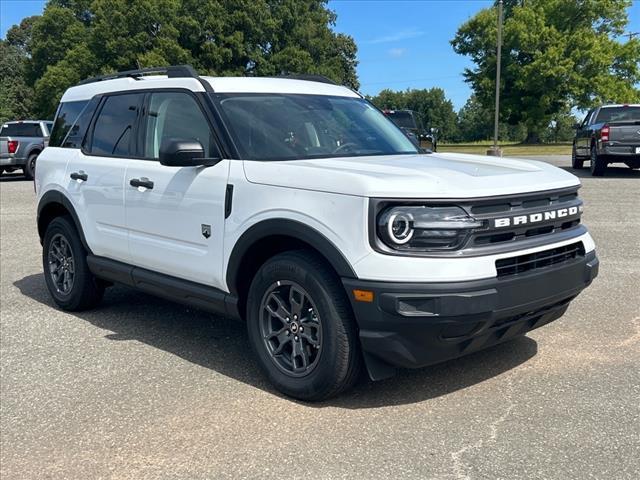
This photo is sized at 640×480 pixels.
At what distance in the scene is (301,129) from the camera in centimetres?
448

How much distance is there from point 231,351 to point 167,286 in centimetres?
65

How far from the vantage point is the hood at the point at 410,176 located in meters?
3.30

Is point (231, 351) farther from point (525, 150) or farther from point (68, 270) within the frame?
point (525, 150)

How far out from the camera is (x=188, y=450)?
3260mm

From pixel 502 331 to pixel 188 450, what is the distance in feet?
5.83

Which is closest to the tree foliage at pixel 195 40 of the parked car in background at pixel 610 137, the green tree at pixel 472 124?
the parked car in background at pixel 610 137

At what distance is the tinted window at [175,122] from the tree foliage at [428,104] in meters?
111

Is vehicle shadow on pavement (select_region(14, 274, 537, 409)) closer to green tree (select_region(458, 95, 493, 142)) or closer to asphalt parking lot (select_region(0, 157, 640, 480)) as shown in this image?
asphalt parking lot (select_region(0, 157, 640, 480))

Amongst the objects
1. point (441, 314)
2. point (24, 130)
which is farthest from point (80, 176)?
point (24, 130)

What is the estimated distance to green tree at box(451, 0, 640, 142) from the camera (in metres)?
48.5

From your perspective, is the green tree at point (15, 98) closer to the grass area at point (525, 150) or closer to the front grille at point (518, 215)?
the grass area at point (525, 150)

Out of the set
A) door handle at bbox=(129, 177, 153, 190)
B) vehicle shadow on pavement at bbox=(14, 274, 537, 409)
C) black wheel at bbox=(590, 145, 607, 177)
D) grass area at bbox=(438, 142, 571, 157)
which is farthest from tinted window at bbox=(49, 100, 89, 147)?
grass area at bbox=(438, 142, 571, 157)

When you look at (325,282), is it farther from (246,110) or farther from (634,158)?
(634,158)

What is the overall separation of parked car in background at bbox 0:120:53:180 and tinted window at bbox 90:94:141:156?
16.4 meters
